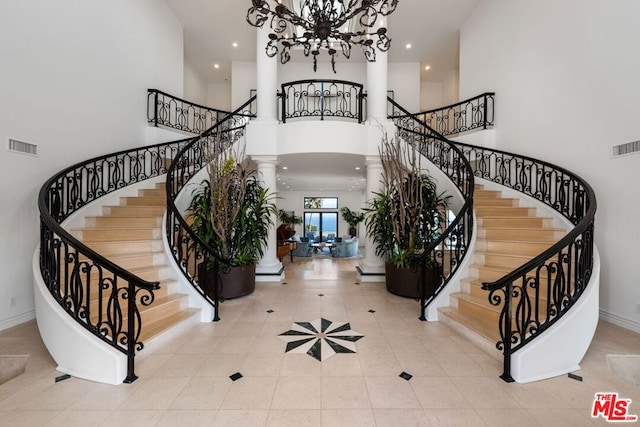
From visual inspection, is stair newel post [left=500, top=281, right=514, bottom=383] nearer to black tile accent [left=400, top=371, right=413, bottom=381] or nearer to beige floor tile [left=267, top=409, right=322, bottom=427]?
black tile accent [left=400, top=371, right=413, bottom=381]

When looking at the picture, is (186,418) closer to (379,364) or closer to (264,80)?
(379,364)

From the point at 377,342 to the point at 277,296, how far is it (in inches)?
84.6

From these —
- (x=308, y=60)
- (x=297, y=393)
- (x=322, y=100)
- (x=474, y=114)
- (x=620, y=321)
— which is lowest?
(x=297, y=393)

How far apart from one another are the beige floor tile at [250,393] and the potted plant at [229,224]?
200cm

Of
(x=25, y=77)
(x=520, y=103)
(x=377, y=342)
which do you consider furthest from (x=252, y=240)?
(x=520, y=103)

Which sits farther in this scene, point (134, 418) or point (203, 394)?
point (203, 394)

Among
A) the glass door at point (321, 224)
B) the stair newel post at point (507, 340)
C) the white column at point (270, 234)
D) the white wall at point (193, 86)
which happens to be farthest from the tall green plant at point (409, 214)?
the glass door at point (321, 224)

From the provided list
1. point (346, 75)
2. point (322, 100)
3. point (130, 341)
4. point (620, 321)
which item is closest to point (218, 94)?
point (346, 75)

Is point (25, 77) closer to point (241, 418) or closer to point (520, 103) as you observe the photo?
point (241, 418)

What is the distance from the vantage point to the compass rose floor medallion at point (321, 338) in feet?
9.31

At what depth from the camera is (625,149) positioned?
3453 mm

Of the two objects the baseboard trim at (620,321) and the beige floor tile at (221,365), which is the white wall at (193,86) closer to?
the beige floor tile at (221,365)

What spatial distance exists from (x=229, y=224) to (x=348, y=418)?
10.6ft

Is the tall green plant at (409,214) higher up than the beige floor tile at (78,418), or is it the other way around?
the tall green plant at (409,214)
